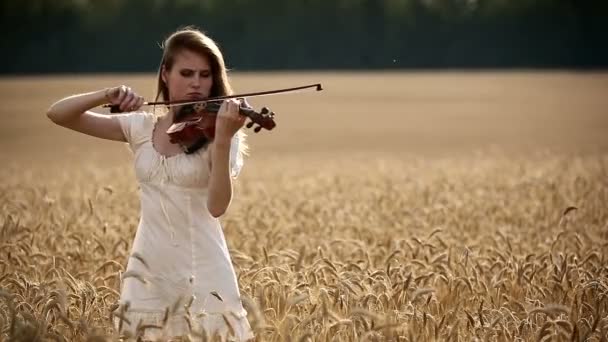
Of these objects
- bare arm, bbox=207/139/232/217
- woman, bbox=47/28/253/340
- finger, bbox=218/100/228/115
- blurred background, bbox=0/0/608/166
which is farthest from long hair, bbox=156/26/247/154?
blurred background, bbox=0/0/608/166

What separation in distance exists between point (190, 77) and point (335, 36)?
7258 cm

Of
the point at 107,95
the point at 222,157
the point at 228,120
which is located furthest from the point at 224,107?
the point at 107,95

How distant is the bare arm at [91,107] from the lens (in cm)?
475

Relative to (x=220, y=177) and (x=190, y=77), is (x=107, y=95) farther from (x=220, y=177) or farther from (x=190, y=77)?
(x=220, y=177)

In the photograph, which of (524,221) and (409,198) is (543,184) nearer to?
(409,198)

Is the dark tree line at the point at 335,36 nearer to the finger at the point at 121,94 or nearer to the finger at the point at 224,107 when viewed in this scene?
the finger at the point at 121,94

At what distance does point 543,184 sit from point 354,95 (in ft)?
136

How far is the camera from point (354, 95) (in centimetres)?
5525

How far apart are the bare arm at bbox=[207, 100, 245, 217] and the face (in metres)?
0.28

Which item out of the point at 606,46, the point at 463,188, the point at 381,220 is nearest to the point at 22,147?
the point at 463,188

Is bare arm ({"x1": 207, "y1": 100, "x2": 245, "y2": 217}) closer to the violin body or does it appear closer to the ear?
the violin body

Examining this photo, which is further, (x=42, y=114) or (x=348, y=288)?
(x=42, y=114)

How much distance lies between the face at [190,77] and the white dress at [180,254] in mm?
261

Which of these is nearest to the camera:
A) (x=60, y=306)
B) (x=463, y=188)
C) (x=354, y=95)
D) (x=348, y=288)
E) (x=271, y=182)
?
(x=60, y=306)
